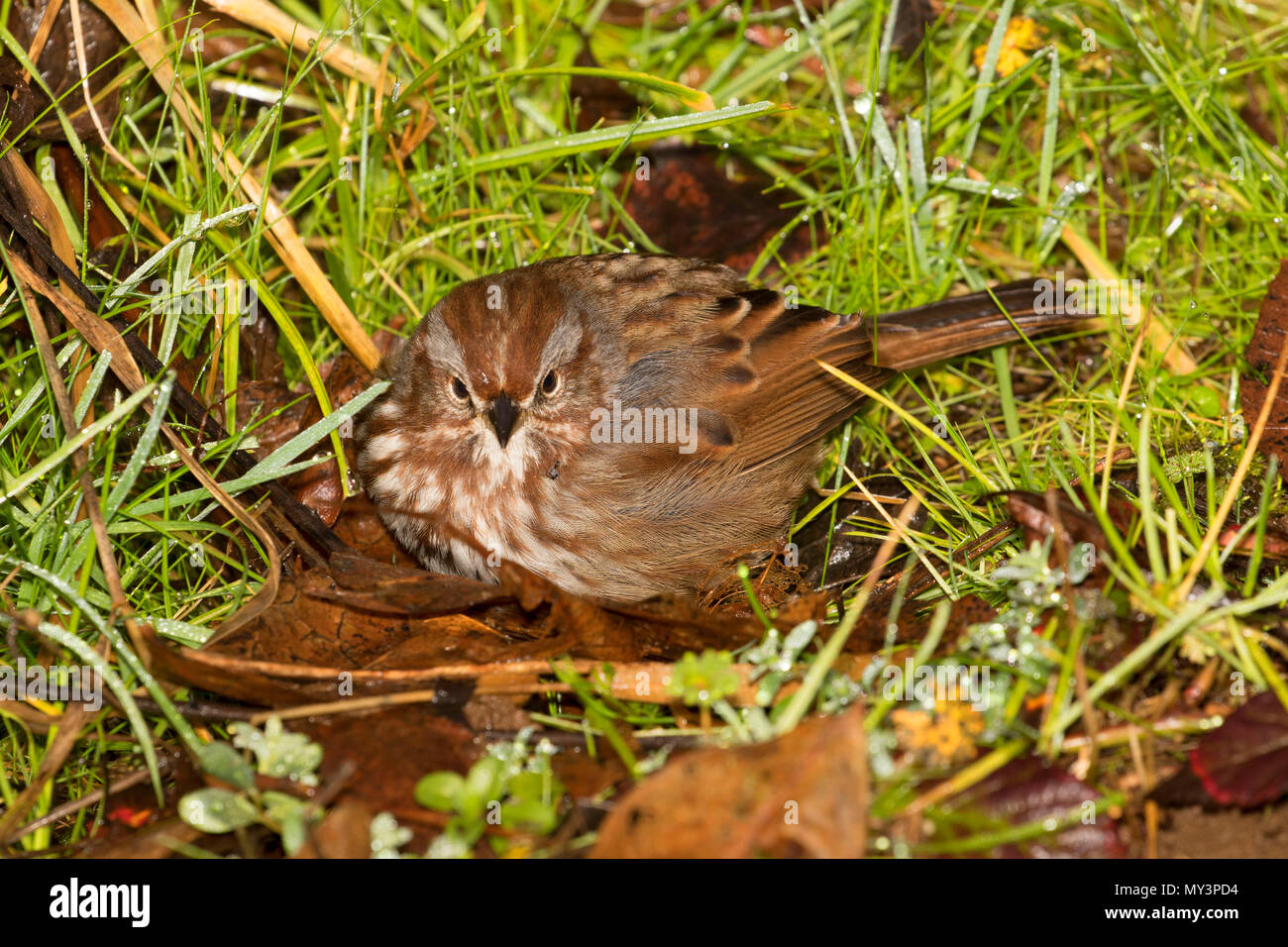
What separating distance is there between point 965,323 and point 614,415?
1.68m

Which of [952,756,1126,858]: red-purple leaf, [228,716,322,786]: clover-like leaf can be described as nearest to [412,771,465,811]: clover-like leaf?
[228,716,322,786]: clover-like leaf

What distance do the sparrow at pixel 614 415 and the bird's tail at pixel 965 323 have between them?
0.04 feet

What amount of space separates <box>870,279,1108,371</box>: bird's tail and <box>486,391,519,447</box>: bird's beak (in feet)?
5.48

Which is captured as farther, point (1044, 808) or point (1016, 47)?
point (1016, 47)

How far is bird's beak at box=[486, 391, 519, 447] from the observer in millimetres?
4109

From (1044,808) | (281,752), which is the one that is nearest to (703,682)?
(1044,808)

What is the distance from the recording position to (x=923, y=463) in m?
5.02

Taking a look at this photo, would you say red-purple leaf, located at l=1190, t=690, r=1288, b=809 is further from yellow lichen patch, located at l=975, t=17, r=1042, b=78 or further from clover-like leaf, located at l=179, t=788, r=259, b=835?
yellow lichen patch, located at l=975, t=17, r=1042, b=78

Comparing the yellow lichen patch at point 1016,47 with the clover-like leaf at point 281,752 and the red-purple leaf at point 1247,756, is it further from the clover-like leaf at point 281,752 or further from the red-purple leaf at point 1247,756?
the clover-like leaf at point 281,752

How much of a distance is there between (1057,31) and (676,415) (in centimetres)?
302

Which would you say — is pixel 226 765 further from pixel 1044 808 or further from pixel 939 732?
pixel 1044 808

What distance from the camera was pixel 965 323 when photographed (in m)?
5.00

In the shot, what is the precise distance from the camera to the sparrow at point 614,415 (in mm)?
4258
